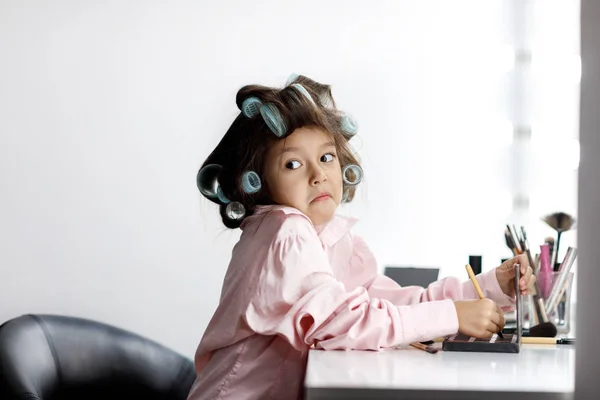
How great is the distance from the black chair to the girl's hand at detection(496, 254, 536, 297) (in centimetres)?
96

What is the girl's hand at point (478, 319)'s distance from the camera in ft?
3.51

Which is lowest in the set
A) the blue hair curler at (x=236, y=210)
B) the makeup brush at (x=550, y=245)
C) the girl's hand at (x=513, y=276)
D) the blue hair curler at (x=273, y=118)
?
the girl's hand at (x=513, y=276)

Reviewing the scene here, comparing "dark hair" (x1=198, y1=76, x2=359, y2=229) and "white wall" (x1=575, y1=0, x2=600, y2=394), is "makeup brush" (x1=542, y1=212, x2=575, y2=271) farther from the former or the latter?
"white wall" (x1=575, y1=0, x2=600, y2=394)

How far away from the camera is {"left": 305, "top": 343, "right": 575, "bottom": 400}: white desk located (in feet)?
2.39

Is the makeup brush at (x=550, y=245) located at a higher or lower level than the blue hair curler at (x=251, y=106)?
lower

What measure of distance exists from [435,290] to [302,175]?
296 millimetres

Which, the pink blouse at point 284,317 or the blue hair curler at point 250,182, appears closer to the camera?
the pink blouse at point 284,317

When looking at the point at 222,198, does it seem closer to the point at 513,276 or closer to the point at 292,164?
the point at 292,164

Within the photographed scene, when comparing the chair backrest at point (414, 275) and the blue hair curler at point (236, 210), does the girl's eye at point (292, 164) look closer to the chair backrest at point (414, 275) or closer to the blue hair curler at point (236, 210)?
the blue hair curler at point (236, 210)

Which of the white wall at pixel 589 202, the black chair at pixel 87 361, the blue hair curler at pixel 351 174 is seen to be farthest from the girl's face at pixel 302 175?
the black chair at pixel 87 361

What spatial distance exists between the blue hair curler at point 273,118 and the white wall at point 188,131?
891 millimetres

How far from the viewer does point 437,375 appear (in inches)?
32.3

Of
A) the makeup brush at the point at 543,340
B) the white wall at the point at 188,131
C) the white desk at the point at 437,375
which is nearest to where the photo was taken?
the white desk at the point at 437,375

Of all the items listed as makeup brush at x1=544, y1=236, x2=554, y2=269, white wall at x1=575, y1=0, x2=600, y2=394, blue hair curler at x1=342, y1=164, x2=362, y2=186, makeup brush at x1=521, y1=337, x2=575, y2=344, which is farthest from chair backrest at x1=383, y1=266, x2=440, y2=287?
white wall at x1=575, y1=0, x2=600, y2=394
